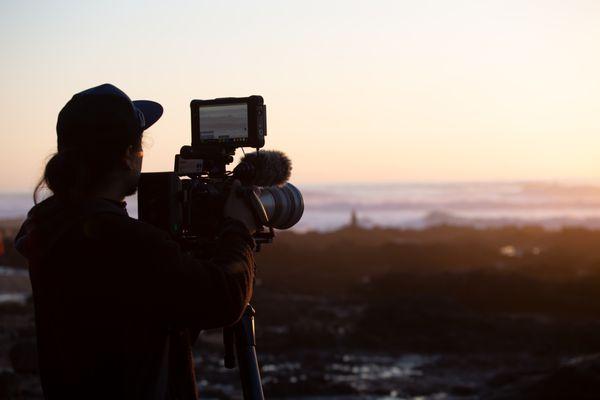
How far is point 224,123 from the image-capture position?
3590mm

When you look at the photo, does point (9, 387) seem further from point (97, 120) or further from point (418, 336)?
point (418, 336)

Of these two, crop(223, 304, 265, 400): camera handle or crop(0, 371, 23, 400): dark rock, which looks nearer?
crop(223, 304, 265, 400): camera handle

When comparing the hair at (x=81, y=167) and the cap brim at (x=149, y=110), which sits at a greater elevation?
the cap brim at (x=149, y=110)

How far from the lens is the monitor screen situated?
3.55 metres

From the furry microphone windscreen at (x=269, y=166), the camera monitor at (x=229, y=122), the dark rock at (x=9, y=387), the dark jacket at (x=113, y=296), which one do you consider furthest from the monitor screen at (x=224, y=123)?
the dark rock at (x=9, y=387)

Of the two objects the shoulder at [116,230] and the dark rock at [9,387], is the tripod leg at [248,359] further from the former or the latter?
the dark rock at [9,387]

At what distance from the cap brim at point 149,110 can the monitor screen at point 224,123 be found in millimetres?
605

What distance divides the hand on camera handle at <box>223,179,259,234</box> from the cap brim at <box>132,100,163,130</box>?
349mm

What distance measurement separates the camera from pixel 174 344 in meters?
3.10

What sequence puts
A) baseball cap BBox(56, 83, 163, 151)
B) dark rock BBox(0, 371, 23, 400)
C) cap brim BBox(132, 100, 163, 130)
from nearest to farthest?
1. baseball cap BBox(56, 83, 163, 151)
2. cap brim BBox(132, 100, 163, 130)
3. dark rock BBox(0, 371, 23, 400)

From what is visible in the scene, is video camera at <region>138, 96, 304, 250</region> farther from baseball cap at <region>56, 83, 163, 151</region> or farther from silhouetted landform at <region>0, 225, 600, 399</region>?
silhouetted landform at <region>0, 225, 600, 399</region>

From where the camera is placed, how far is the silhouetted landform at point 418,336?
12.3 metres

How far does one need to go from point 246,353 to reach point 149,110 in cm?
101

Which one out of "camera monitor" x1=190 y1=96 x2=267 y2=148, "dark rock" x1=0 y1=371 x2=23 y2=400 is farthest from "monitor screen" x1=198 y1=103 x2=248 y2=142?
"dark rock" x1=0 y1=371 x2=23 y2=400
